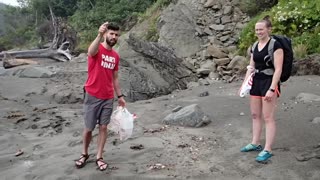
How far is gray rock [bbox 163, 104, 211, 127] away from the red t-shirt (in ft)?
6.35

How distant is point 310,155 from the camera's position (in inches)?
176

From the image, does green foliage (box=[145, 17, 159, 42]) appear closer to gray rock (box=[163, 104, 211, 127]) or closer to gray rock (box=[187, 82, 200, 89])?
gray rock (box=[187, 82, 200, 89])

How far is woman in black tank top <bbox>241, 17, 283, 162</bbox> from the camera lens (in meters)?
4.19

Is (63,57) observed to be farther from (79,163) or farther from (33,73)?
(79,163)

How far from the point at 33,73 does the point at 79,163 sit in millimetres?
8469

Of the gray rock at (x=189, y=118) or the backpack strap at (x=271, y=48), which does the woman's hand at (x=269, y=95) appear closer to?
the backpack strap at (x=271, y=48)

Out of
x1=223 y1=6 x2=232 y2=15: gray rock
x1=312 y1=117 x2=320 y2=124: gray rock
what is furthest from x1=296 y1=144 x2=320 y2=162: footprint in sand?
x1=223 y1=6 x2=232 y2=15: gray rock

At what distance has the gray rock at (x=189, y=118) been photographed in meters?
6.10

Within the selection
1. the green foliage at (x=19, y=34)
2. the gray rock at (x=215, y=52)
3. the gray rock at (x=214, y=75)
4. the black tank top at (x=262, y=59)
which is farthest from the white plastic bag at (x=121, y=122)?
the green foliage at (x=19, y=34)

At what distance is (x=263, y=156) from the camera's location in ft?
14.5

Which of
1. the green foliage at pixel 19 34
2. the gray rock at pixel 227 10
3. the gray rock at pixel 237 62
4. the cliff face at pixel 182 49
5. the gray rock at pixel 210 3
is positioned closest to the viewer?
the cliff face at pixel 182 49

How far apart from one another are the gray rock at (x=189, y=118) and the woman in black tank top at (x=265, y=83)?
1.56 meters

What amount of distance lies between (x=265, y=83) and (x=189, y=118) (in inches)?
77.9

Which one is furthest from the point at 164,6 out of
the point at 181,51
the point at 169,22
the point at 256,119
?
the point at 256,119
